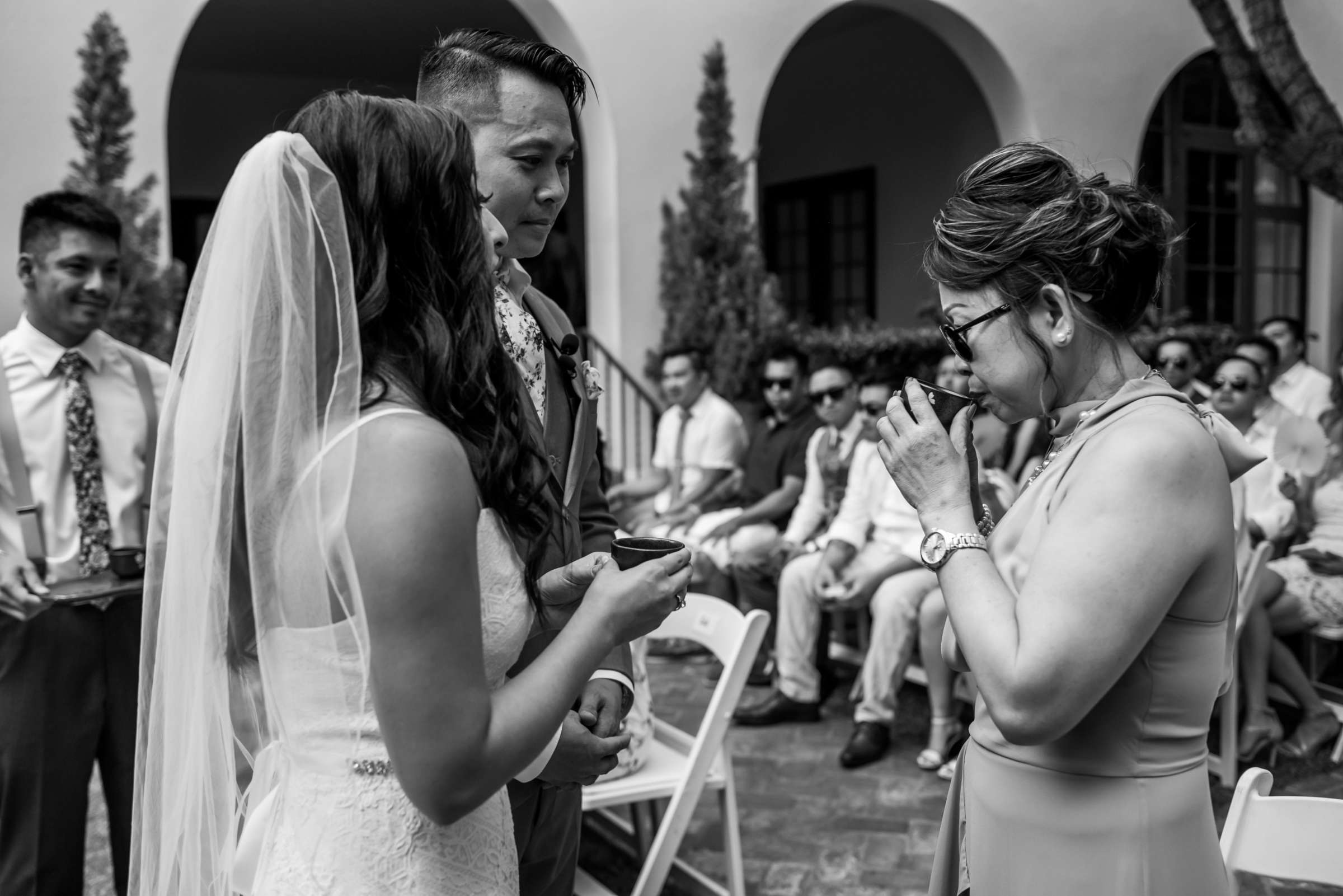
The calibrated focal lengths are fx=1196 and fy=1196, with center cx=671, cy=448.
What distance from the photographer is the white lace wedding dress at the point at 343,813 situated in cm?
143

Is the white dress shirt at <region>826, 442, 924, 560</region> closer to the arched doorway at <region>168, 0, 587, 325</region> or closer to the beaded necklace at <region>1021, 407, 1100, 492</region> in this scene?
the beaded necklace at <region>1021, 407, 1100, 492</region>

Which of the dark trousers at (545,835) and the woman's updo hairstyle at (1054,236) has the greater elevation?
the woman's updo hairstyle at (1054,236)

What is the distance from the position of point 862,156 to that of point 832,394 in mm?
7303

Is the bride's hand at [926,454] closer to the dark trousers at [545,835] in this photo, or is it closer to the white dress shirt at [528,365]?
the white dress shirt at [528,365]

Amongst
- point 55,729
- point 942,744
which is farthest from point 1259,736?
point 55,729

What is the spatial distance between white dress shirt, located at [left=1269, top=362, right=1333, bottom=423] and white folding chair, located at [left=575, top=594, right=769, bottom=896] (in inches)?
206

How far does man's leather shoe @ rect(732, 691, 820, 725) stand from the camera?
5.55 m

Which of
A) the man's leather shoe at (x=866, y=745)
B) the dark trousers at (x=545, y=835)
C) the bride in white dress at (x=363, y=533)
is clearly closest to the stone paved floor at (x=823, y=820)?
the man's leather shoe at (x=866, y=745)

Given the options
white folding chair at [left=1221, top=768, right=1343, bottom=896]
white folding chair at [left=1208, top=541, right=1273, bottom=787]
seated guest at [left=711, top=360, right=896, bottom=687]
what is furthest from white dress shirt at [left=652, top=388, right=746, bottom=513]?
white folding chair at [left=1221, top=768, right=1343, bottom=896]

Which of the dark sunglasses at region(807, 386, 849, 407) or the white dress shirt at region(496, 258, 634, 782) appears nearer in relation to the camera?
the white dress shirt at region(496, 258, 634, 782)

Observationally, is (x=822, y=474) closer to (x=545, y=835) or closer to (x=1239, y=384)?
(x=1239, y=384)

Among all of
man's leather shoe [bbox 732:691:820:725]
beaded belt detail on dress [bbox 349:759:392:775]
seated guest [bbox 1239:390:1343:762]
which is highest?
beaded belt detail on dress [bbox 349:759:392:775]

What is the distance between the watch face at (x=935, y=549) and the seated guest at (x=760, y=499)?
4715mm

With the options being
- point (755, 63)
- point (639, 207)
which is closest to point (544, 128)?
point (639, 207)
